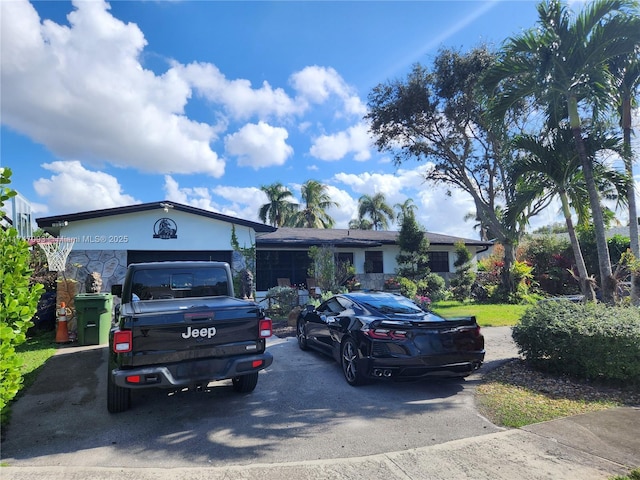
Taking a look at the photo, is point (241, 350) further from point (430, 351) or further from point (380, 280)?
point (380, 280)

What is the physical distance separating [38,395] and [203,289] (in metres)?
2.64

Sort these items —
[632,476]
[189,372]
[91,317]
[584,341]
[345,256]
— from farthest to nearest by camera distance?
[345,256] → [91,317] → [584,341] → [189,372] → [632,476]

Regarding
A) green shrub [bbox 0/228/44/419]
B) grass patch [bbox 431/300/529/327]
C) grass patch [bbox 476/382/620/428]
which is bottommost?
grass patch [bbox 476/382/620/428]

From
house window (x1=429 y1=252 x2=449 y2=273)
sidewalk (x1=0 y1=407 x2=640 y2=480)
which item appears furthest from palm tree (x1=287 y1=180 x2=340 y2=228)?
sidewalk (x1=0 y1=407 x2=640 y2=480)

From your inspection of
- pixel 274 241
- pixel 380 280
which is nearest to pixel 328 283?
pixel 274 241

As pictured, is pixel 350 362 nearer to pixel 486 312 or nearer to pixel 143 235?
pixel 486 312

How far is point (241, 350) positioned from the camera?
4828mm

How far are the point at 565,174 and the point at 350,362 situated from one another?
6.95 m

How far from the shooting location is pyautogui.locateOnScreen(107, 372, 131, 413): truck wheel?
476cm

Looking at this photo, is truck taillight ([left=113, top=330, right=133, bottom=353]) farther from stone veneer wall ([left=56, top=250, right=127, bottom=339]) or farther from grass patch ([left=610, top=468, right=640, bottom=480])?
stone veneer wall ([left=56, top=250, right=127, bottom=339])

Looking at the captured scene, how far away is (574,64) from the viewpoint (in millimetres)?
7887

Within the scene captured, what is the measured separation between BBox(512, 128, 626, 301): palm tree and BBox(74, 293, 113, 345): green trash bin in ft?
34.1

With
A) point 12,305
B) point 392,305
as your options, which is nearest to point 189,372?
point 12,305

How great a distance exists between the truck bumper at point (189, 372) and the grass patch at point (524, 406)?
285 cm
